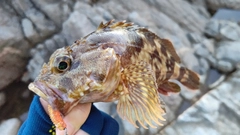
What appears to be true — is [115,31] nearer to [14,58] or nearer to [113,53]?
[113,53]

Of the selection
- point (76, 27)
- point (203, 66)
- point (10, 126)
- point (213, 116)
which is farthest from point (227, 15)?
point (10, 126)

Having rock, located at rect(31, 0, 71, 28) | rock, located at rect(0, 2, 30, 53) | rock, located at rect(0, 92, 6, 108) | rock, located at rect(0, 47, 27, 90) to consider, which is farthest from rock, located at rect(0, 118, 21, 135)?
rock, located at rect(31, 0, 71, 28)

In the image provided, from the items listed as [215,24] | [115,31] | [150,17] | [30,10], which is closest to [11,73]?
[30,10]

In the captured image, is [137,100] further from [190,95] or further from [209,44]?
[209,44]

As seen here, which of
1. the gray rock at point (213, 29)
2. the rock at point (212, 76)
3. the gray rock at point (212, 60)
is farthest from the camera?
the gray rock at point (213, 29)

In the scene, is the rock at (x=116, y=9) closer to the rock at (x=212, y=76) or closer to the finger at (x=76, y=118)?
the rock at (x=212, y=76)

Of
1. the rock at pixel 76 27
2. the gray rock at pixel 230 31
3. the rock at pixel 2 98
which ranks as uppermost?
the rock at pixel 76 27

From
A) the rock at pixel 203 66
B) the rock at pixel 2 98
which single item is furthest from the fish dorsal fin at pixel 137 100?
the rock at pixel 203 66
